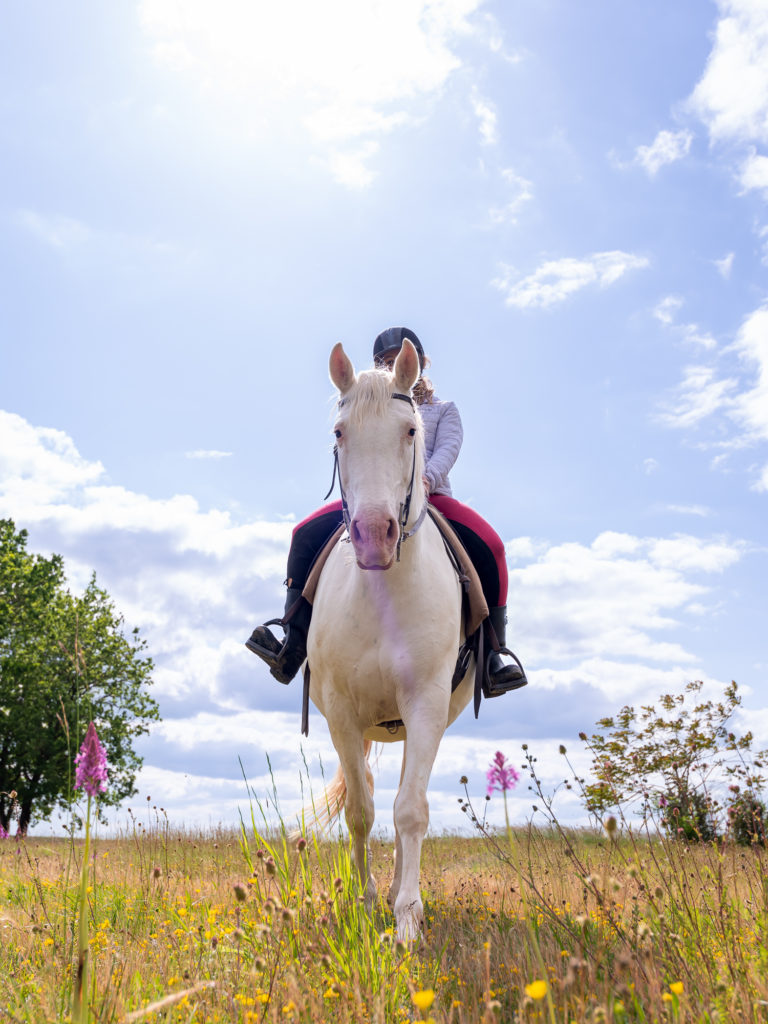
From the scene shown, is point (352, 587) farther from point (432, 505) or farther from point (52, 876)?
point (52, 876)

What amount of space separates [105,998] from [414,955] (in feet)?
5.69

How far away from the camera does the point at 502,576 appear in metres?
7.32

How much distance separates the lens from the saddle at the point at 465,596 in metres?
6.53

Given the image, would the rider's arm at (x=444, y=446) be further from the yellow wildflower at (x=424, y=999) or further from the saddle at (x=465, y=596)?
the yellow wildflower at (x=424, y=999)

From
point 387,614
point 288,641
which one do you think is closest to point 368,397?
point 387,614

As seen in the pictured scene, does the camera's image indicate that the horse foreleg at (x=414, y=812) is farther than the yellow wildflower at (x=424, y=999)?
Yes

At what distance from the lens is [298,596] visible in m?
7.09

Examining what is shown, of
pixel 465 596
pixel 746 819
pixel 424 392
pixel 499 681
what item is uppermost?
pixel 424 392

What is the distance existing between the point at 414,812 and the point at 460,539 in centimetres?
288

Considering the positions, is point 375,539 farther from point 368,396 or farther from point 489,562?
point 489,562

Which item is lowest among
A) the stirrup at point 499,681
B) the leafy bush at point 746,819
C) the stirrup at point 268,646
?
the leafy bush at point 746,819

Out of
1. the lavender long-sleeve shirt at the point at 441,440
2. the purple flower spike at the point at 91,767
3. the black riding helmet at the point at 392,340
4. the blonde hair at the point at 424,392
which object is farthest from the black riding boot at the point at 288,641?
the purple flower spike at the point at 91,767

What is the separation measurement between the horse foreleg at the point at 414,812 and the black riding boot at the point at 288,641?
2.01m

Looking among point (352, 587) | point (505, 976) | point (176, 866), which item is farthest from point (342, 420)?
point (176, 866)
